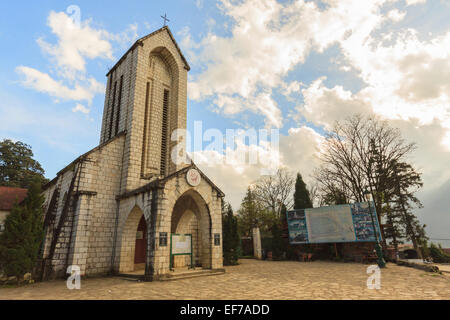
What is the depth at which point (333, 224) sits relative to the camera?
17.5 metres

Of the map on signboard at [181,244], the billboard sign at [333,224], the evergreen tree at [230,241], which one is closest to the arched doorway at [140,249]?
the map on signboard at [181,244]

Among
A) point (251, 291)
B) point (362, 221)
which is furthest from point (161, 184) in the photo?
point (362, 221)

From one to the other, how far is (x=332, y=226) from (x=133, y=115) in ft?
51.4

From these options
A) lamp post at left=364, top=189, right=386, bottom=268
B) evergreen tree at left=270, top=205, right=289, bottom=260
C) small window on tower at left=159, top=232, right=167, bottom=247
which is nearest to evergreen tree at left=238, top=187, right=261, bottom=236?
evergreen tree at left=270, top=205, right=289, bottom=260

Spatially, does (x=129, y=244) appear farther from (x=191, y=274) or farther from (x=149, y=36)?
(x=149, y=36)

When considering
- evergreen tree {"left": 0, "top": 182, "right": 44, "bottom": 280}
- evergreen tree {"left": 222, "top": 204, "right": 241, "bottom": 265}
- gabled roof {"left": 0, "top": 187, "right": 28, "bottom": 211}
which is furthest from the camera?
gabled roof {"left": 0, "top": 187, "right": 28, "bottom": 211}

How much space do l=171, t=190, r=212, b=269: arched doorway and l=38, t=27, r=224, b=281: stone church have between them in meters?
0.05

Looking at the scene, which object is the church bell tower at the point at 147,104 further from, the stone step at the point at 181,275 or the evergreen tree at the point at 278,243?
the evergreen tree at the point at 278,243

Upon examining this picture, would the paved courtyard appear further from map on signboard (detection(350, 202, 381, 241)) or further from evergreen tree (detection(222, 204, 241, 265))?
evergreen tree (detection(222, 204, 241, 265))

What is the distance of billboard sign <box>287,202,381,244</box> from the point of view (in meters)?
16.6

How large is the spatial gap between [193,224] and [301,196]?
40.9ft

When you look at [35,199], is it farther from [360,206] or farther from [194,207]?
[360,206]

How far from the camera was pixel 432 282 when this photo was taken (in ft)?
28.3
